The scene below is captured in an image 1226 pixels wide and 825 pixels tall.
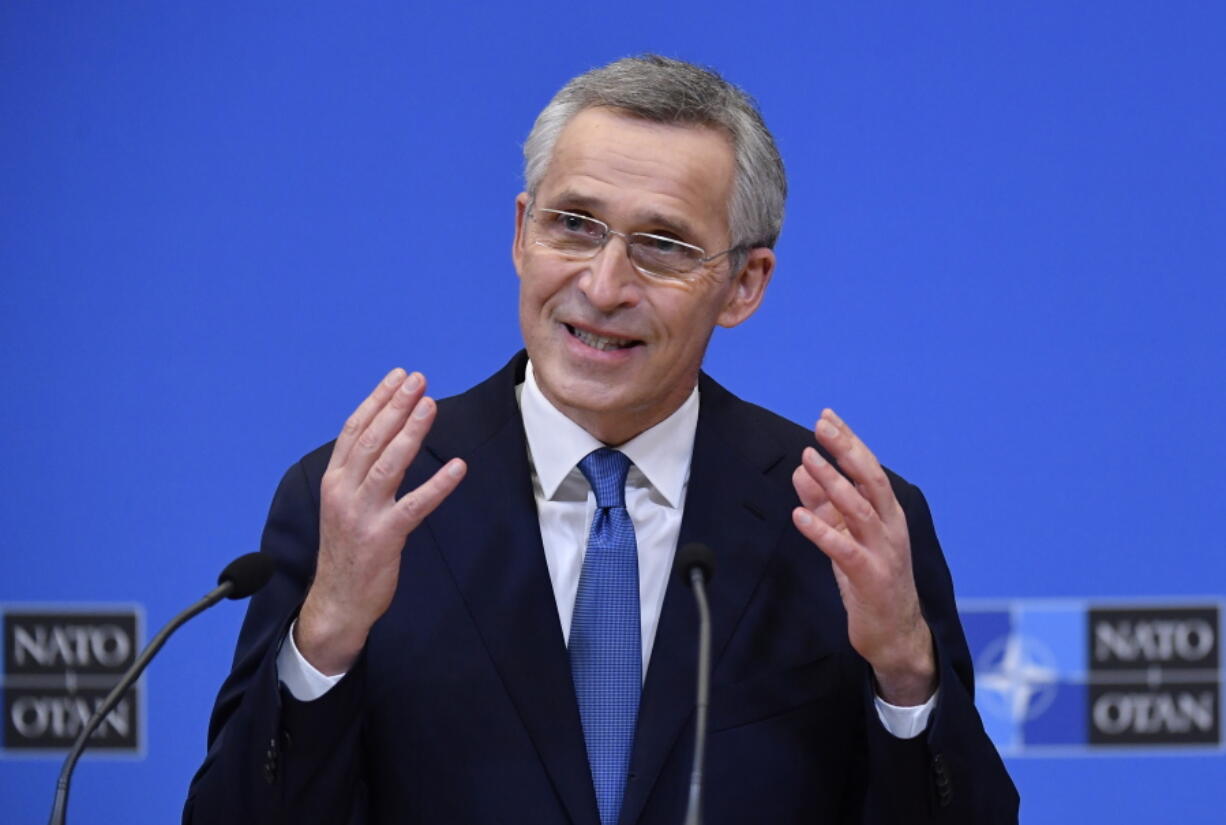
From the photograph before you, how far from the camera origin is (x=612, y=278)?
5.77 ft

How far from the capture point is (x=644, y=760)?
1.66 metres

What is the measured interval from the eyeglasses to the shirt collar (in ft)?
0.64

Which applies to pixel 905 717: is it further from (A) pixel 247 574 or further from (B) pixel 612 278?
(A) pixel 247 574

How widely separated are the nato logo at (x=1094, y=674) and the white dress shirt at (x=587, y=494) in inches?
39.2

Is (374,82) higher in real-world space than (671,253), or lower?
higher

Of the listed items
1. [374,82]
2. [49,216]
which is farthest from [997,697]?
[49,216]

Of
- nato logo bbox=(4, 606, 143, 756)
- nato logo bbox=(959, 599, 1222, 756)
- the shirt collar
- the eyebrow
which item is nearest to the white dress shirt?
the shirt collar

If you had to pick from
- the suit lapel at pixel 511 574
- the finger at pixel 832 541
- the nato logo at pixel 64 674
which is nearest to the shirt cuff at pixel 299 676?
the suit lapel at pixel 511 574

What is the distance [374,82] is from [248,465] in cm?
70

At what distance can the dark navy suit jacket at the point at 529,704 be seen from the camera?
1.58m

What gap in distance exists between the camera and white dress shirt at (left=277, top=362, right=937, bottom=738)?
5.91ft

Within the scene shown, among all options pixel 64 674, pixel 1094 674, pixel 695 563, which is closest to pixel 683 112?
pixel 695 563

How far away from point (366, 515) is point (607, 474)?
0.41m

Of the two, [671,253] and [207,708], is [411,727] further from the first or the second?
[207,708]
